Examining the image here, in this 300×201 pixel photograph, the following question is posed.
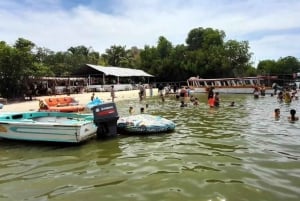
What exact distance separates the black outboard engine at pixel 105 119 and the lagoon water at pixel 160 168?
0.38m

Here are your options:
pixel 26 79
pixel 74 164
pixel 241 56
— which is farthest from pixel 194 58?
pixel 74 164

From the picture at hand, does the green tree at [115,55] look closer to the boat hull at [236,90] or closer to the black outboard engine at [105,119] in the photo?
the boat hull at [236,90]

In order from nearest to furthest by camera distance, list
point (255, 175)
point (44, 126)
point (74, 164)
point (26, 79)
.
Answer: point (255, 175) → point (74, 164) → point (44, 126) → point (26, 79)

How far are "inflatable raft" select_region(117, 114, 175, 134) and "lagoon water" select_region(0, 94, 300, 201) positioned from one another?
1.37 feet

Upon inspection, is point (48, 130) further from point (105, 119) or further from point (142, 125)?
point (142, 125)

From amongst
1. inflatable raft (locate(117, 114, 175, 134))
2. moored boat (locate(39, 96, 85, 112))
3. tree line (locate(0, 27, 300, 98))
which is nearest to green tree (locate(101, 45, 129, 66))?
tree line (locate(0, 27, 300, 98))

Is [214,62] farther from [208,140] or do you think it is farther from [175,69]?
[208,140]

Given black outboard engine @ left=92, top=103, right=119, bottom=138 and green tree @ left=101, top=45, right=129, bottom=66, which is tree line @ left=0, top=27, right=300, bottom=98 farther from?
black outboard engine @ left=92, top=103, right=119, bottom=138

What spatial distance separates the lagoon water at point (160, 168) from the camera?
6.57m

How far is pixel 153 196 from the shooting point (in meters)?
6.37

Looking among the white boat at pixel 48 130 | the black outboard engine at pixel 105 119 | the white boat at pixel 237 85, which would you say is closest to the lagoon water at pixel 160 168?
the white boat at pixel 48 130

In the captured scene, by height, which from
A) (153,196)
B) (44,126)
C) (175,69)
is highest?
(175,69)

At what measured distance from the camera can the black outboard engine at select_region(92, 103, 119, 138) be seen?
11.8m

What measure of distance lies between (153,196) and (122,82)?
56.6 metres
